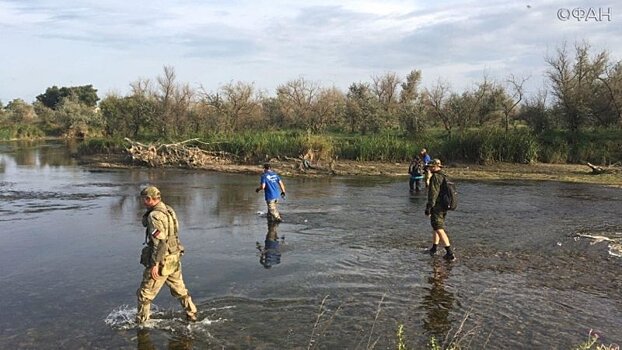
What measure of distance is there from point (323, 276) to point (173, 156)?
86.0ft

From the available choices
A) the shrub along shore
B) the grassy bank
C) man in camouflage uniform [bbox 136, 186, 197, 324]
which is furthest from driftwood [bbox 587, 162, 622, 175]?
man in camouflage uniform [bbox 136, 186, 197, 324]

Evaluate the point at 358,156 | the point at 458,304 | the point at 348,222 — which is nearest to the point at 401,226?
the point at 348,222

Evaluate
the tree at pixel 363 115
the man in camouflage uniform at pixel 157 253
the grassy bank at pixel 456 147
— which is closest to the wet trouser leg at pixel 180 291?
the man in camouflage uniform at pixel 157 253

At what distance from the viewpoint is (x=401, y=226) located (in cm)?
1510

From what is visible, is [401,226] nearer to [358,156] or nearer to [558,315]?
[558,315]

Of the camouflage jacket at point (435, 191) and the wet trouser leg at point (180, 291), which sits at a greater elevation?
the camouflage jacket at point (435, 191)

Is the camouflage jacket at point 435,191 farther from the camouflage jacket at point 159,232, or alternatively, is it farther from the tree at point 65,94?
the tree at point 65,94

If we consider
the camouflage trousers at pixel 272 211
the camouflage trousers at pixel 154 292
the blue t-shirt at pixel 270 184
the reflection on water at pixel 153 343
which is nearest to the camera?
the reflection on water at pixel 153 343

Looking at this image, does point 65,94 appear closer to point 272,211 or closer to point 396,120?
point 396,120

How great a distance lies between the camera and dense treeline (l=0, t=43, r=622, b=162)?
1303 inches

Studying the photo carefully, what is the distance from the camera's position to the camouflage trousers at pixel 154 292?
745cm

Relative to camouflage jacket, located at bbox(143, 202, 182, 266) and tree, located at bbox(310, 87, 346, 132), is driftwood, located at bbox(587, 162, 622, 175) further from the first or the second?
camouflage jacket, located at bbox(143, 202, 182, 266)

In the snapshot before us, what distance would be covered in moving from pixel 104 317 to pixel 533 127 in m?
36.2

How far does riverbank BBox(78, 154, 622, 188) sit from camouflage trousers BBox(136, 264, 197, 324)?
21.9 metres
